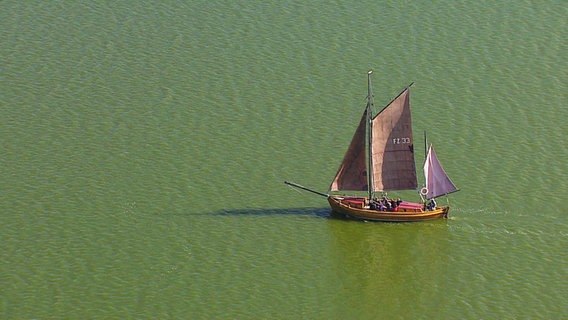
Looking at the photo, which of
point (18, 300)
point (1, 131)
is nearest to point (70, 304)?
point (18, 300)

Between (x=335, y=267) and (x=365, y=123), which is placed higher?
(x=365, y=123)

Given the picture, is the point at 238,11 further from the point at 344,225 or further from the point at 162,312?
the point at 162,312

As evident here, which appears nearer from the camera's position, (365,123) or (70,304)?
(70,304)

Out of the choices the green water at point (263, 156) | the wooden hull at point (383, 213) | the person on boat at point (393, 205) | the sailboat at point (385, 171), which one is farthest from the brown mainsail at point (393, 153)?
the green water at point (263, 156)

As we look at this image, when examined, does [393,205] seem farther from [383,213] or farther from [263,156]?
[263,156]

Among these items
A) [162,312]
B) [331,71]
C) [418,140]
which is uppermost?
[331,71]

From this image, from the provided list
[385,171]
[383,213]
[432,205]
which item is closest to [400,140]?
[385,171]
